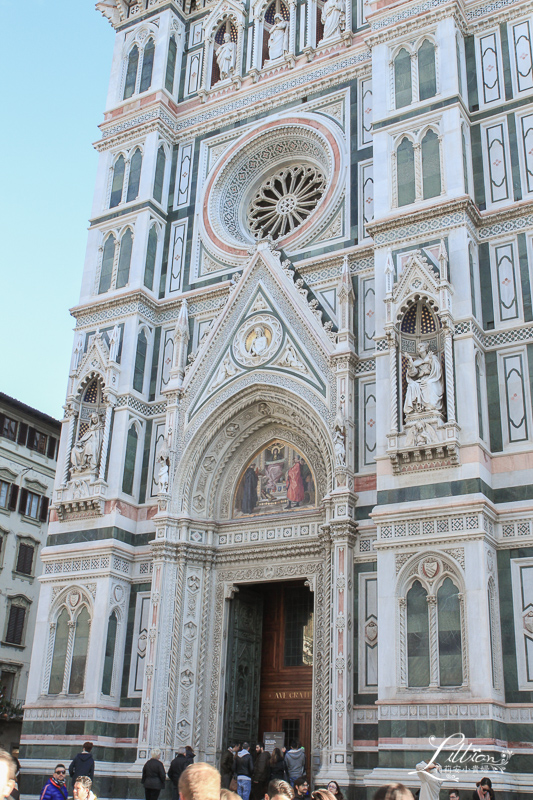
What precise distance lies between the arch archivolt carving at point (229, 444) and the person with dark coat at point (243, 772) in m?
6.22

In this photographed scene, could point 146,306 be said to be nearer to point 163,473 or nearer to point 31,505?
point 163,473

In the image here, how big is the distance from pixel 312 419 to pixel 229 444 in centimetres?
268

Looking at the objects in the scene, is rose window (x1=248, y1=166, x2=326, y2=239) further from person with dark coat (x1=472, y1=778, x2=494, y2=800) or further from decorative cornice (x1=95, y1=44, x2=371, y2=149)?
person with dark coat (x1=472, y1=778, x2=494, y2=800)

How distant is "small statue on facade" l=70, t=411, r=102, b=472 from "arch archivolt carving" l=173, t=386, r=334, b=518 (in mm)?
2213

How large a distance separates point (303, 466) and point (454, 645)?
6.41 metres

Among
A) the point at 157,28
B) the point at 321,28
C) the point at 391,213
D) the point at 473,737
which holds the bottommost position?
the point at 473,737

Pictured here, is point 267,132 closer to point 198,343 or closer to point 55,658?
point 198,343

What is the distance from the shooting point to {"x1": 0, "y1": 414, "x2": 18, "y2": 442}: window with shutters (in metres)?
36.8

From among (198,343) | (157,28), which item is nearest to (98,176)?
(157,28)

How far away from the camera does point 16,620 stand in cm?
3512

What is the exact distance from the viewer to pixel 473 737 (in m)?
14.9

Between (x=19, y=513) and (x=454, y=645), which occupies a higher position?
(x=19, y=513)

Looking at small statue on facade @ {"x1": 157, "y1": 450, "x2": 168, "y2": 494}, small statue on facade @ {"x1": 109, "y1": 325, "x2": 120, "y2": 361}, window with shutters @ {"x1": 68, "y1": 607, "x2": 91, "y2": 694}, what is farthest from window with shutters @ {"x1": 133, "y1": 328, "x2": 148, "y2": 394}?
window with shutters @ {"x1": 68, "y1": 607, "x2": 91, "y2": 694}

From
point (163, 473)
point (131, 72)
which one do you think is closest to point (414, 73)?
point (131, 72)
